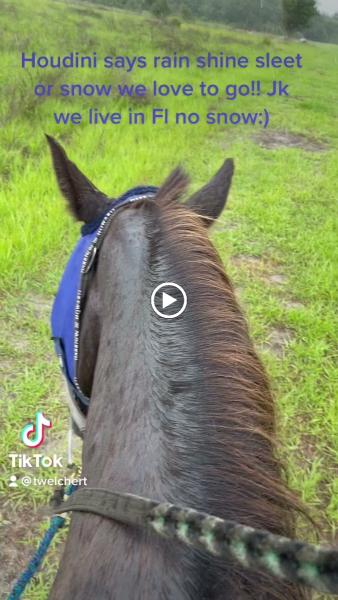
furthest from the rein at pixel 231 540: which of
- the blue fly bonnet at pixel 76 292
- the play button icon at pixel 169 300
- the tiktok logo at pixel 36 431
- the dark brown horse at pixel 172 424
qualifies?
the tiktok logo at pixel 36 431

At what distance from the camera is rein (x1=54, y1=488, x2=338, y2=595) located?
19.2 inches

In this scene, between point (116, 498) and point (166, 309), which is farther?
point (166, 309)

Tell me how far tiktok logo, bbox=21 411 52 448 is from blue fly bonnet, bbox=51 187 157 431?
0.89 meters

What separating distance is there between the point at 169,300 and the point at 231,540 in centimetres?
42

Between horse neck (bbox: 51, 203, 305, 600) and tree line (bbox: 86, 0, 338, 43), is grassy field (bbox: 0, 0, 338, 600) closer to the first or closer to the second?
horse neck (bbox: 51, 203, 305, 600)

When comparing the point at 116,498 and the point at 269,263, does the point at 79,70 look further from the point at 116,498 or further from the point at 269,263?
the point at 116,498

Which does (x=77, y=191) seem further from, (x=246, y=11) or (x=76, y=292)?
(x=246, y=11)

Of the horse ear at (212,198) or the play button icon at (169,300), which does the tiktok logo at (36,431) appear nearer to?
the horse ear at (212,198)

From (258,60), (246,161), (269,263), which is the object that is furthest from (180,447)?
(258,60)

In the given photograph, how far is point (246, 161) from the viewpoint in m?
6.44

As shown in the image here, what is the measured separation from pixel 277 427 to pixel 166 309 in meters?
0.27

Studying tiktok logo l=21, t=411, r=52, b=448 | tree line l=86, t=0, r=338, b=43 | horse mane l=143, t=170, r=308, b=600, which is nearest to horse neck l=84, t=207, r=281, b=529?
horse mane l=143, t=170, r=308, b=600

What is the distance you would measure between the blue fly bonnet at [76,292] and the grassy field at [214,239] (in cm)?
36

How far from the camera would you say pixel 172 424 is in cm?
76
